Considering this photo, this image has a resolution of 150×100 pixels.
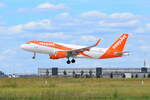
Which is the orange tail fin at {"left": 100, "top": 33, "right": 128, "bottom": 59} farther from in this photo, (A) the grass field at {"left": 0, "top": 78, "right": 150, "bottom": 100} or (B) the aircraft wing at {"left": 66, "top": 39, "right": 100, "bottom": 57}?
(A) the grass field at {"left": 0, "top": 78, "right": 150, "bottom": 100}

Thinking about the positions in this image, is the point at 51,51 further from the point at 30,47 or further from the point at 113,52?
the point at 113,52

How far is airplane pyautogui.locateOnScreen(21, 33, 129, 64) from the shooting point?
97.2 m

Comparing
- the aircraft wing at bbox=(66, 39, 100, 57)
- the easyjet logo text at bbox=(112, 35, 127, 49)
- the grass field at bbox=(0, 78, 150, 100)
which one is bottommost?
the grass field at bbox=(0, 78, 150, 100)

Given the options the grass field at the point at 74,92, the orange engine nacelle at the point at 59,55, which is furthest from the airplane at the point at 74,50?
the grass field at the point at 74,92

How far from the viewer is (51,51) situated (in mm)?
98375

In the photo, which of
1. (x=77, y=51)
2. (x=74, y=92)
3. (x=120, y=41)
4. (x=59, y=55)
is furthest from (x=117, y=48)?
(x=74, y=92)

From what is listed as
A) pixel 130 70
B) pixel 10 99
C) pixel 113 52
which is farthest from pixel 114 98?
pixel 130 70

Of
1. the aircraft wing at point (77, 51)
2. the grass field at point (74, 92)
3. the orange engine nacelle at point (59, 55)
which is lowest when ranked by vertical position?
the grass field at point (74, 92)

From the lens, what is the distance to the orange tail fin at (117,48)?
111062 millimetres

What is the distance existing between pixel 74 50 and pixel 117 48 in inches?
652

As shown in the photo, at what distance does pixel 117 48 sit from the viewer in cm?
11531

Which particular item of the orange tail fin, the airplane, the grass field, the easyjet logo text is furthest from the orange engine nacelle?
A: the grass field

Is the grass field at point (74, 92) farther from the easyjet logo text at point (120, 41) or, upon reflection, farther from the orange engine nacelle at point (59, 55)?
the easyjet logo text at point (120, 41)

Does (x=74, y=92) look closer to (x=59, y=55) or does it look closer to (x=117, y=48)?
(x=59, y=55)
